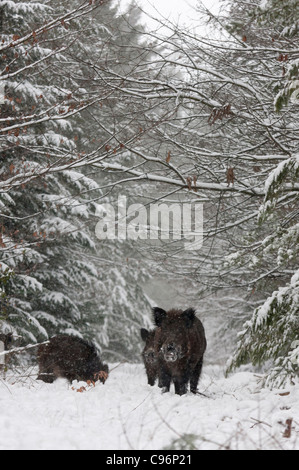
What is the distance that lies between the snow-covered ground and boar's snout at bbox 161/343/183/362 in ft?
1.96

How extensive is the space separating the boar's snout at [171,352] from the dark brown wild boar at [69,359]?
2123mm

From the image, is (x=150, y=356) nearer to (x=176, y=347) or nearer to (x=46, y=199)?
(x=176, y=347)

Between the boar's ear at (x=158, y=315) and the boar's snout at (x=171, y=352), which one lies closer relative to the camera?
the boar's snout at (x=171, y=352)

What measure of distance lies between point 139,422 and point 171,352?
3.07 m

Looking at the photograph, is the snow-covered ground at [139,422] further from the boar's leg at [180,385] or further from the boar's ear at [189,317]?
the boar's ear at [189,317]

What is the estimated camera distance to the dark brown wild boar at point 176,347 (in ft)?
→ 26.3

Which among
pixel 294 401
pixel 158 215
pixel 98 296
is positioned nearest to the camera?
pixel 294 401

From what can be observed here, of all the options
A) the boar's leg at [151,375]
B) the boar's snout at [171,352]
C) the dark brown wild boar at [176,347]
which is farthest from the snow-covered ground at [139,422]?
the boar's leg at [151,375]

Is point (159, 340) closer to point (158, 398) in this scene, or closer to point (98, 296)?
point (158, 398)

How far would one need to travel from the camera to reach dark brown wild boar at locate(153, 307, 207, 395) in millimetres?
8031

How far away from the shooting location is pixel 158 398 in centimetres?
706

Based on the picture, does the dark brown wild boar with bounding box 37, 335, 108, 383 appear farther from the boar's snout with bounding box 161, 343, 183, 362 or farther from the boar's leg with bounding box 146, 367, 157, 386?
the boar's snout with bounding box 161, 343, 183, 362

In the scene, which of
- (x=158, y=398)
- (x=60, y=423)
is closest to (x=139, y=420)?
(x=60, y=423)
